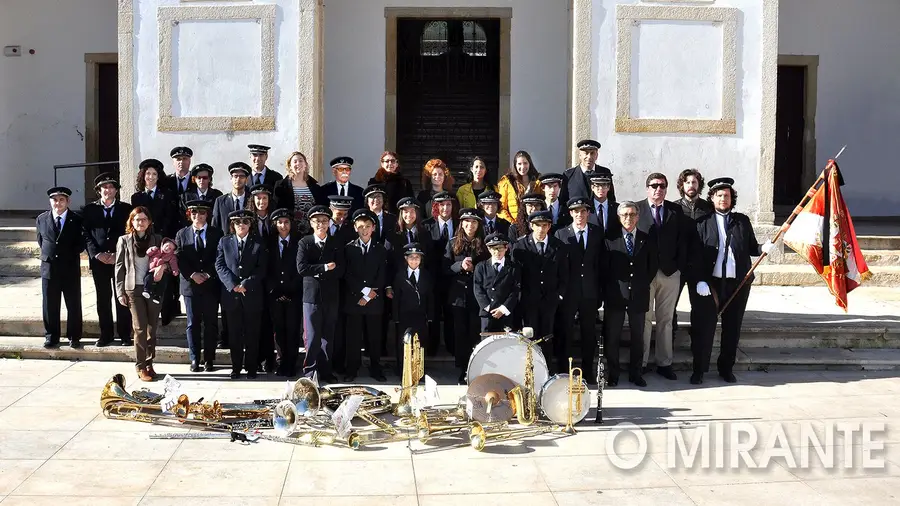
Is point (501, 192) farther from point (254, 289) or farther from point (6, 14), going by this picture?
point (6, 14)

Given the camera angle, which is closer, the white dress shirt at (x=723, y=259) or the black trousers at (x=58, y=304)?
the white dress shirt at (x=723, y=259)

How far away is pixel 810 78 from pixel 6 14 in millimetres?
12545

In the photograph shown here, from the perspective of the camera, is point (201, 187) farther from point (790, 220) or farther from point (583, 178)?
point (790, 220)

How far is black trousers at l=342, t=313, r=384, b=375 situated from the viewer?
9.70 metres

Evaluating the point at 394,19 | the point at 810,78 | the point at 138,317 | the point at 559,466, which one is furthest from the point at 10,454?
the point at 810,78

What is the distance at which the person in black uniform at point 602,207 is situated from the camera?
986 centimetres

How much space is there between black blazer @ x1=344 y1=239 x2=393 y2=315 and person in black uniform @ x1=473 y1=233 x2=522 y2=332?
0.90m

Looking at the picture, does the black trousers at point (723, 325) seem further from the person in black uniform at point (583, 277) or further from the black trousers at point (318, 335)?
the black trousers at point (318, 335)

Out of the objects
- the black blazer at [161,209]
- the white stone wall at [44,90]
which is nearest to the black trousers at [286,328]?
the black blazer at [161,209]

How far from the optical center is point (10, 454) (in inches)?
289

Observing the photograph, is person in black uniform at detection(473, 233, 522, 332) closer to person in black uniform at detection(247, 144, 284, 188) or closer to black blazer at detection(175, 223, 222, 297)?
black blazer at detection(175, 223, 222, 297)

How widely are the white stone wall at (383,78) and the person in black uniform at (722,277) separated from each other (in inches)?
229

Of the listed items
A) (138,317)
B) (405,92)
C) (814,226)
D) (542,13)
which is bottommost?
(138,317)

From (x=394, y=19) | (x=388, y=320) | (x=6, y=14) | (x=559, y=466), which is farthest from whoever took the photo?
(x=6, y=14)
